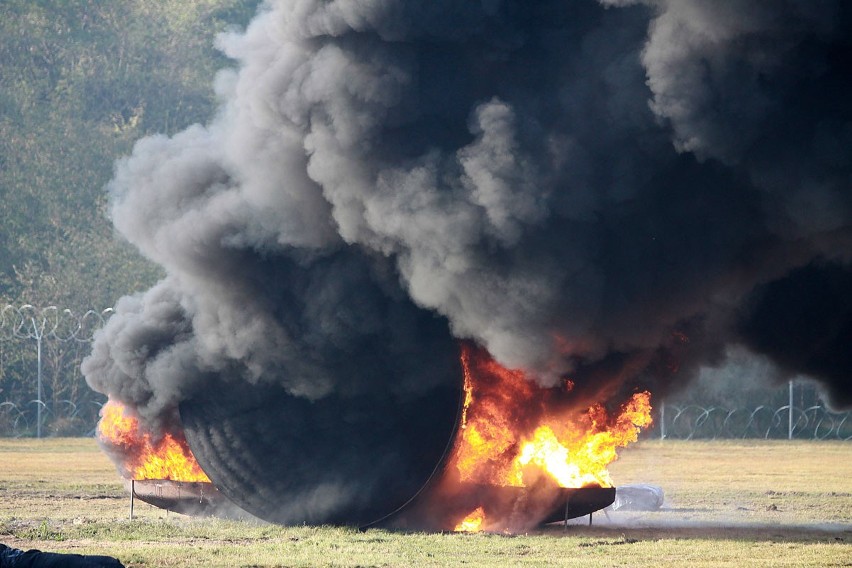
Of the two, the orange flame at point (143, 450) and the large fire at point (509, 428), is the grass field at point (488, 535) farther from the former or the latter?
the large fire at point (509, 428)

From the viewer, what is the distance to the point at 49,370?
233 ft

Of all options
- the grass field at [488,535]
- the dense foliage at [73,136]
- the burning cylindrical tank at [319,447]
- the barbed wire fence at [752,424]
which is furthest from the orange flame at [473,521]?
the dense foliage at [73,136]

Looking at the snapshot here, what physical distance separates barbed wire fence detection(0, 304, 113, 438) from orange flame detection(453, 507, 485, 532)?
4455 cm

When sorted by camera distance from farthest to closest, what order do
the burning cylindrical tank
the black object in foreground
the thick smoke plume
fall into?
1. the burning cylindrical tank
2. the thick smoke plume
3. the black object in foreground

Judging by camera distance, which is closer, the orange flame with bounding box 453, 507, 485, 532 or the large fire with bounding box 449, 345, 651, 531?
the large fire with bounding box 449, 345, 651, 531

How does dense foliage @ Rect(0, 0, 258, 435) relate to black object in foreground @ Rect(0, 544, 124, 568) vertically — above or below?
above

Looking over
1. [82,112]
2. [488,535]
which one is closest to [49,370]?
[82,112]

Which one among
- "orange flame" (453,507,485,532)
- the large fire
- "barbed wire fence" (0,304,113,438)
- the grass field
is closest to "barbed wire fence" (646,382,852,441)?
the grass field

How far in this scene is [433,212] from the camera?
22.5 m

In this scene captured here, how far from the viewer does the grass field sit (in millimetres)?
21234

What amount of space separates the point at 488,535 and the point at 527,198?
20.2 feet

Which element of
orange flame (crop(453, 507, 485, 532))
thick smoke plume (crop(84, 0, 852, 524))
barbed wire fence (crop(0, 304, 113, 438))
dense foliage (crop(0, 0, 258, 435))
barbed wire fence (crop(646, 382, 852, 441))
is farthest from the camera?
dense foliage (crop(0, 0, 258, 435))

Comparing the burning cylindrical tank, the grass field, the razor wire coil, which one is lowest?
the grass field

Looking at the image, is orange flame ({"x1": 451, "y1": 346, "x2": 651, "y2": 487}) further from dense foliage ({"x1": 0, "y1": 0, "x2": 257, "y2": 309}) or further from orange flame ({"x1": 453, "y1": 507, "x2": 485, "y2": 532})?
dense foliage ({"x1": 0, "y1": 0, "x2": 257, "y2": 309})
